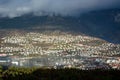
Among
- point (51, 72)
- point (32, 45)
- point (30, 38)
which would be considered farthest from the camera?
point (30, 38)

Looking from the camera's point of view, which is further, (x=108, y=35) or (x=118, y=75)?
(x=108, y=35)

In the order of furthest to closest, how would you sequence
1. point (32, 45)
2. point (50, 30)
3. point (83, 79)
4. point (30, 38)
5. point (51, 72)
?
point (50, 30) → point (30, 38) → point (32, 45) → point (51, 72) → point (83, 79)

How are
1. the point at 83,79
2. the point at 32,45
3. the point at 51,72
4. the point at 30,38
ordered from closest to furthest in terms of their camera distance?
the point at 83,79 < the point at 51,72 < the point at 32,45 < the point at 30,38

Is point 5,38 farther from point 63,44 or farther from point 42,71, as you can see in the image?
point 42,71

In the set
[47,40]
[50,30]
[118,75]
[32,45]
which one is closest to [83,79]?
[118,75]


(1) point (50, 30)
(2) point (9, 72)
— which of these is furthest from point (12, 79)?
(1) point (50, 30)

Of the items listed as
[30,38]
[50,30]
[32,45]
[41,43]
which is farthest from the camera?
[50,30]

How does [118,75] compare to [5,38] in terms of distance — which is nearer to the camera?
[118,75]

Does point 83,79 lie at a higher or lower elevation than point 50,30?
lower

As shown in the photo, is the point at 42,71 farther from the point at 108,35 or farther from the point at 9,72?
the point at 108,35
